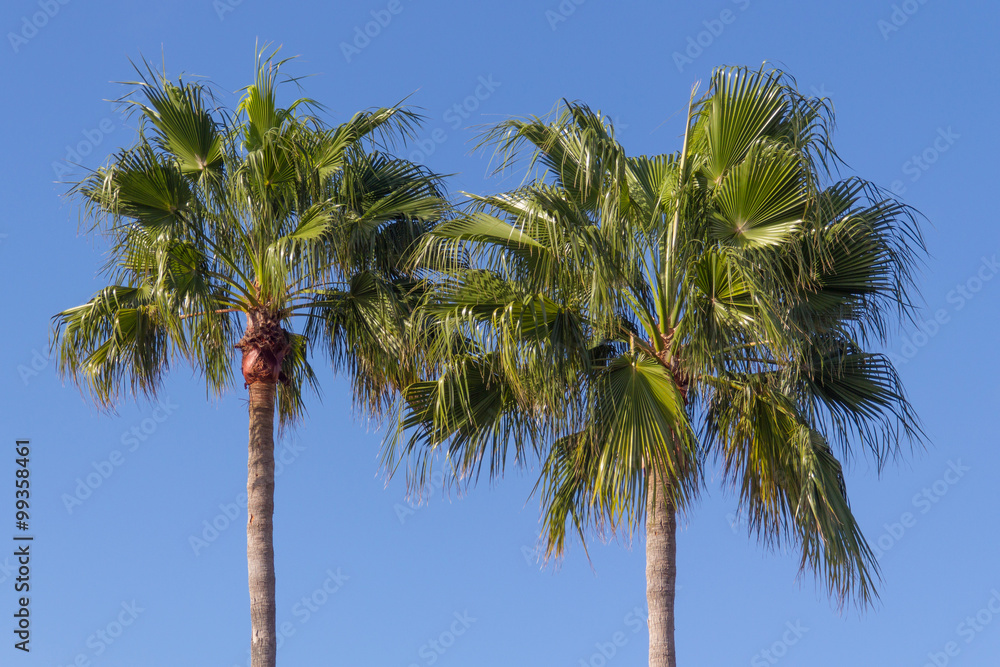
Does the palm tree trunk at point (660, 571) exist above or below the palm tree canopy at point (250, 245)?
below

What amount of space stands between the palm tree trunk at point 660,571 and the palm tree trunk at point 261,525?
4.01 metres

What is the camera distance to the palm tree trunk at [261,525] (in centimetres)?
1320

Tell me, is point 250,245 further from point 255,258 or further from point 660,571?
point 660,571

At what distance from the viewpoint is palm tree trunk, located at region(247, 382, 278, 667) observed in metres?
13.2

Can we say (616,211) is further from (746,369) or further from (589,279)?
(746,369)

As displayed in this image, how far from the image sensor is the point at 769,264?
11867mm

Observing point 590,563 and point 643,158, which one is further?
point 643,158

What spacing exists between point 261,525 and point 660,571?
431 cm

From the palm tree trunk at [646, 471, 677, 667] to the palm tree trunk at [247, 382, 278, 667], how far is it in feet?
13.2

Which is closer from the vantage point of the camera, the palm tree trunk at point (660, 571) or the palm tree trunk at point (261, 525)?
the palm tree trunk at point (660, 571)

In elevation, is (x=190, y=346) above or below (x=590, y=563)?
above

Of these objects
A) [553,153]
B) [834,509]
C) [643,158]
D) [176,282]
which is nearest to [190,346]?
[176,282]

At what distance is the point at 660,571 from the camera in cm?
1221

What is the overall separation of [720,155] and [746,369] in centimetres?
218
